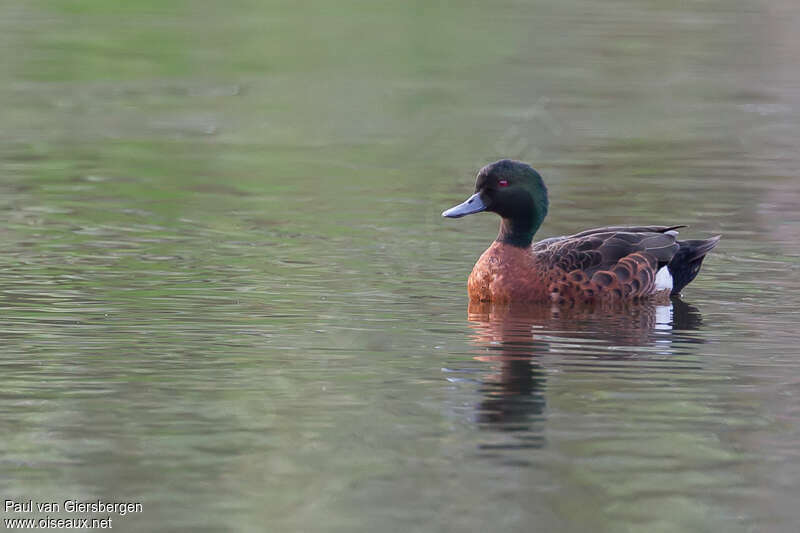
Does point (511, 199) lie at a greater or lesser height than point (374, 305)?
greater

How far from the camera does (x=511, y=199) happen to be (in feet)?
37.6

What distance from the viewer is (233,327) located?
397 inches

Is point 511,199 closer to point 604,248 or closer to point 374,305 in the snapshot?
point 604,248

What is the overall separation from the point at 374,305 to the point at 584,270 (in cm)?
155

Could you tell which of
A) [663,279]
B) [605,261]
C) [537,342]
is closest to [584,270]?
[605,261]

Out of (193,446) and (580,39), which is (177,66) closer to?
(580,39)

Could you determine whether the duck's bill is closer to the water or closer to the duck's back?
the duck's back

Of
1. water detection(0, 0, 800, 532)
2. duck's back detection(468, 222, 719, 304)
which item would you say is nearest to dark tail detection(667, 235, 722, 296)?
duck's back detection(468, 222, 719, 304)

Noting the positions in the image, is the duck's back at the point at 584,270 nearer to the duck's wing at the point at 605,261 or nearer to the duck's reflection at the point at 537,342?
the duck's wing at the point at 605,261

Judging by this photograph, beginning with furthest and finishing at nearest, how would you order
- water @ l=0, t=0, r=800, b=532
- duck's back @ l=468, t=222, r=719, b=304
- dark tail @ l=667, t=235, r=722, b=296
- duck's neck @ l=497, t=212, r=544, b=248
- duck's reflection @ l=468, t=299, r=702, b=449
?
dark tail @ l=667, t=235, r=722, b=296, duck's neck @ l=497, t=212, r=544, b=248, duck's back @ l=468, t=222, r=719, b=304, duck's reflection @ l=468, t=299, r=702, b=449, water @ l=0, t=0, r=800, b=532

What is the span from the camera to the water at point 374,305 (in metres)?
6.97

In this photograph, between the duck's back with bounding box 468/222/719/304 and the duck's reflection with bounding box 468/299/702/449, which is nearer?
the duck's reflection with bounding box 468/299/702/449

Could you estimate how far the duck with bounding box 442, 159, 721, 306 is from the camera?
1112 centimetres

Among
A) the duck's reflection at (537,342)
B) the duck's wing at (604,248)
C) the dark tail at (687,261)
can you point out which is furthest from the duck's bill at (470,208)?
the dark tail at (687,261)
